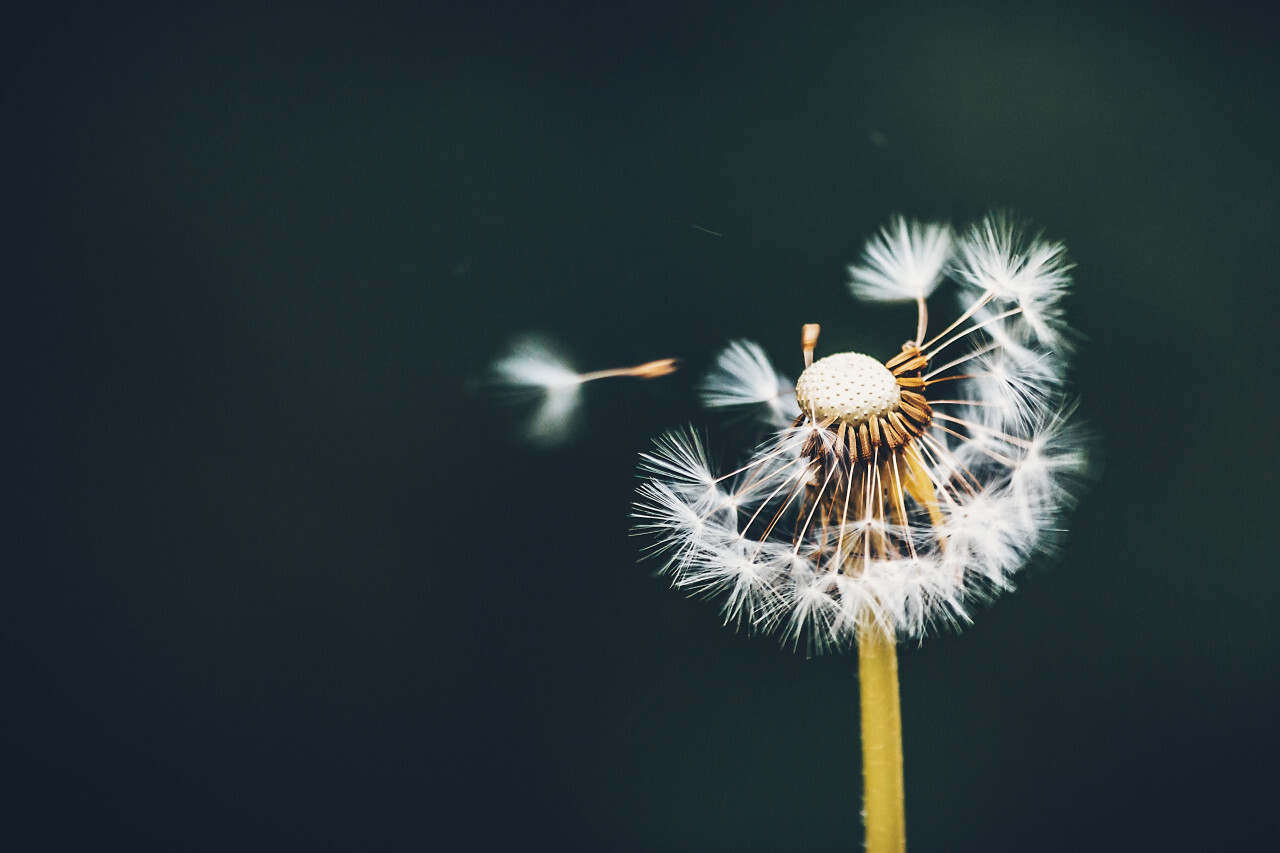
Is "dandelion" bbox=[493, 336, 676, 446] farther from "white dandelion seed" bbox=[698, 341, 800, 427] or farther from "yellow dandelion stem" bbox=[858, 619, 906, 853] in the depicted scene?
"yellow dandelion stem" bbox=[858, 619, 906, 853]

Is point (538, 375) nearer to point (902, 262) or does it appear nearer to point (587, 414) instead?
point (587, 414)

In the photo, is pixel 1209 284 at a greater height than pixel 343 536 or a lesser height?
greater

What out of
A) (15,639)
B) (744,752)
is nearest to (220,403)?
(15,639)

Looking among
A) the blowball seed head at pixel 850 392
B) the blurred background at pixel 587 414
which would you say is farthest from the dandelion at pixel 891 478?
the blurred background at pixel 587 414

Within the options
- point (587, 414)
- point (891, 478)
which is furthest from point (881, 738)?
point (587, 414)

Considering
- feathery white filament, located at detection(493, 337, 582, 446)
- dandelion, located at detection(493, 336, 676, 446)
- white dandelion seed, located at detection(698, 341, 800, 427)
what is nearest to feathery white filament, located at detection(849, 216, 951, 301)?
white dandelion seed, located at detection(698, 341, 800, 427)

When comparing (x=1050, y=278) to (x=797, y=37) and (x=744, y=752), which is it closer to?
(x=797, y=37)

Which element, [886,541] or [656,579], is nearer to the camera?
[886,541]

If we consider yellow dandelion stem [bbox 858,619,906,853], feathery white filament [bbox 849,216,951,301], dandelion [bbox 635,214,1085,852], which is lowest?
yellow dandelion stem [bbox 858,619,906,853]
